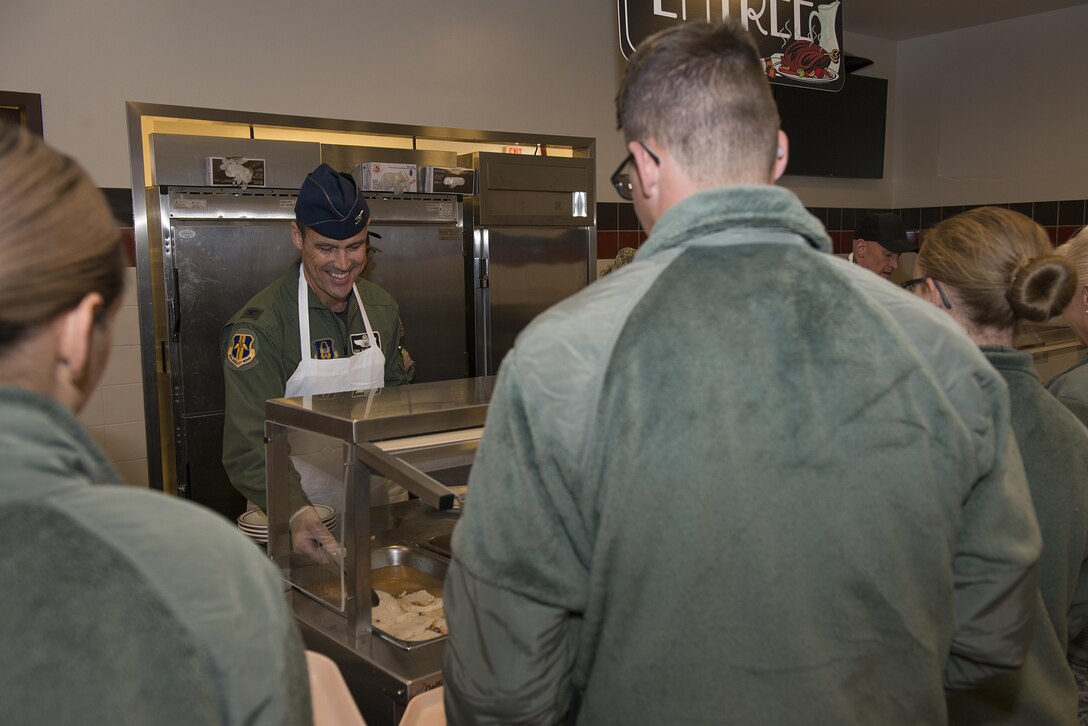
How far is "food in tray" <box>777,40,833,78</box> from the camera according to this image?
312cm

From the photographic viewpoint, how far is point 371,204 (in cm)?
419

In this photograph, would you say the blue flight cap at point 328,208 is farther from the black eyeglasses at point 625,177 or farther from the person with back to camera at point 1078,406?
the person with back to camera at point 1078,406

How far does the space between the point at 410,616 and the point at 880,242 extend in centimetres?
367

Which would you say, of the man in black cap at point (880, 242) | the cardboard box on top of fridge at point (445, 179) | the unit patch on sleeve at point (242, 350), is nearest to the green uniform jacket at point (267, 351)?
the unit patch on sleeve at point (242, 350)

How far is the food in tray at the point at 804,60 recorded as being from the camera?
312 centimetres

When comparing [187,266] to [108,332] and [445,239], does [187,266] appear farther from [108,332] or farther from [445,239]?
[108,332]

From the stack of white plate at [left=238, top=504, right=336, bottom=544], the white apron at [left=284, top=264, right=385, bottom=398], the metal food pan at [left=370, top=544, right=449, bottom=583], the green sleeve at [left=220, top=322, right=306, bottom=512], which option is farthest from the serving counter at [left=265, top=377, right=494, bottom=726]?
the white apron at [left=284, top=264, right=385, bottom=398]

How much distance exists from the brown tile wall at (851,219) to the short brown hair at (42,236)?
4.24 m

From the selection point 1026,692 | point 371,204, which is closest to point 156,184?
point 371,204

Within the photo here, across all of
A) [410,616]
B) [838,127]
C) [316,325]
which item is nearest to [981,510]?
[410,616]

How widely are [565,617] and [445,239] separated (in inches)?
139

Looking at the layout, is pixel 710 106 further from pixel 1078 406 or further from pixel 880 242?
pixel 880 242

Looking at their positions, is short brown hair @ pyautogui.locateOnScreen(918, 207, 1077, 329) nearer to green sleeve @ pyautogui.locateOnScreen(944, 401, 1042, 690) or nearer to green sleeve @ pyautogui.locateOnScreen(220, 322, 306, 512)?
green sleeve @ pyautogui.locateOnScreen(944, 401, 1042, 690)

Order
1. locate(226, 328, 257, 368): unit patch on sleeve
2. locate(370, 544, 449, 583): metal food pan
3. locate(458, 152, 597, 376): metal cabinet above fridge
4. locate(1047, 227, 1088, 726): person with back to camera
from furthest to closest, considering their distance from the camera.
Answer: locate(458, 152, 597, 376): metal cabinet above fridge < locate(226, 328, 257, 368): unit patch on sleeve < locate(370, 544, 449, 583): metal food pan < locate(1047, 227, 1088, 726): person with back to camera
